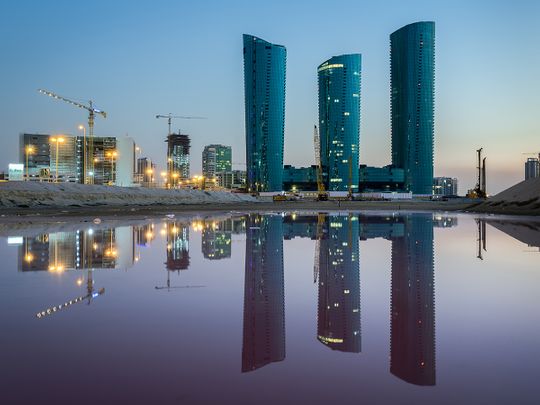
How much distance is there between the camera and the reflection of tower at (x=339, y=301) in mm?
5820

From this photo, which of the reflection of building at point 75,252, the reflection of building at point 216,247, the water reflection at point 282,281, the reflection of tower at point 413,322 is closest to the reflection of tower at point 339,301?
the water reflection at point 282,281

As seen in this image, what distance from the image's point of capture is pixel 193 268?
11.5m

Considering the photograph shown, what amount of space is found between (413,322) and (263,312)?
7.69 feet

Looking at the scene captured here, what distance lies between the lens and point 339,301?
781 centimetres

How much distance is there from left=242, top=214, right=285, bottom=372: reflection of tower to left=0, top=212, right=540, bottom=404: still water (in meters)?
0.03

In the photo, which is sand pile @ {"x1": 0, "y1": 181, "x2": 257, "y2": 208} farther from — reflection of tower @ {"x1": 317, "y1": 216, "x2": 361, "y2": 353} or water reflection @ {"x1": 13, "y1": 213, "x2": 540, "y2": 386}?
reflection of tower @ {"x1": 317, "y1": 216, "x2": 361, "y2": 353}

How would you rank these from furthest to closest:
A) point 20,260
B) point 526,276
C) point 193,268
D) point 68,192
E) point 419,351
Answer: point 68,192
point 20,260
point 193,268
point 526,276
point 419,351

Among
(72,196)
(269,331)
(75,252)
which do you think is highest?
(72,196)

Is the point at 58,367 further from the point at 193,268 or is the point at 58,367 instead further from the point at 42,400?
the point at 193,268

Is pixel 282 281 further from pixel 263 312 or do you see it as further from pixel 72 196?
pixel 72 196

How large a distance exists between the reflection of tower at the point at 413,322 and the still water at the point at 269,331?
0.10 ft

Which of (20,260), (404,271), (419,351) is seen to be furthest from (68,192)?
(419,351)

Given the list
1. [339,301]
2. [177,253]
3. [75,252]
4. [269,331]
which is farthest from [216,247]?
[269,331]

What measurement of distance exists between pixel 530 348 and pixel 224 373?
3.80 m
